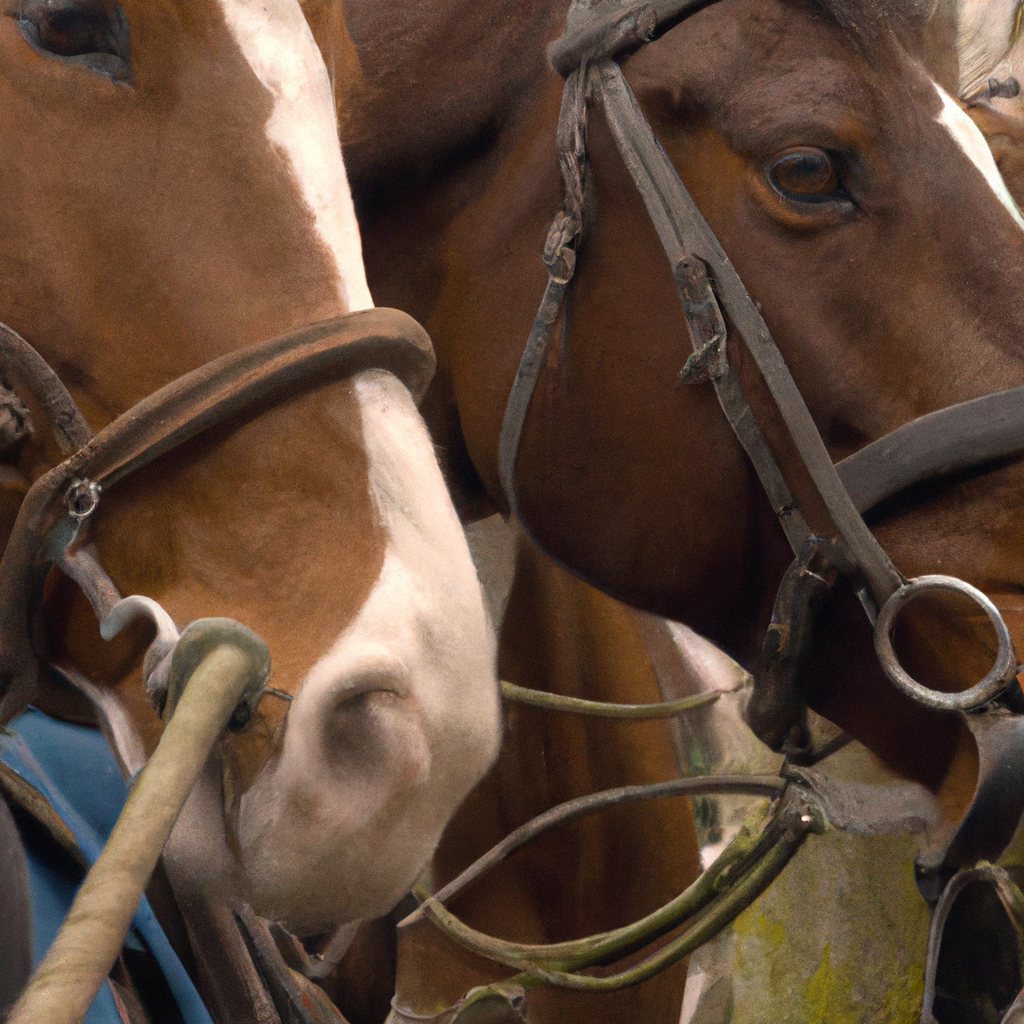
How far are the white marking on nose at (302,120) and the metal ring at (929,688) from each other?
16.3 inches

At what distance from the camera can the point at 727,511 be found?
0.89 meters

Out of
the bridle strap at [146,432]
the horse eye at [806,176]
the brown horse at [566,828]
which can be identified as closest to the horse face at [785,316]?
the horse eye at [806,176]

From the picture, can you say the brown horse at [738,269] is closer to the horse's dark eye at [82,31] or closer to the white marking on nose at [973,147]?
the white marking on nose at [973,147]

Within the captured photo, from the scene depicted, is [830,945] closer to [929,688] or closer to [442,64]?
[929,688]

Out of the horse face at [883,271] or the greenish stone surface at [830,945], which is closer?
the horse face at [883,271]

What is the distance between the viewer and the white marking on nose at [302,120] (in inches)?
24.4

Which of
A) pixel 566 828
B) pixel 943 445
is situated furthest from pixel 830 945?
pixel 943 445

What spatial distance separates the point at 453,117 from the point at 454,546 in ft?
1.73

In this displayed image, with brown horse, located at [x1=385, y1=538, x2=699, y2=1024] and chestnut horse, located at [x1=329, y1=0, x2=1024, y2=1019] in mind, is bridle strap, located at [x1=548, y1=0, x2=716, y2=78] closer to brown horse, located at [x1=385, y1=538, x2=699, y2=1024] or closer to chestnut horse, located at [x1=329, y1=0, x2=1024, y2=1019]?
chestnut horse, located at [x1=329, y1=0, x2=1024, y2=1019]

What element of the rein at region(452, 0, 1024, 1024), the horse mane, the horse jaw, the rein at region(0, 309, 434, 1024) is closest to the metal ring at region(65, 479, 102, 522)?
the rein at region(0, 309, 434, 1024)

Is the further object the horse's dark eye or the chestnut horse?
the chestnut horse

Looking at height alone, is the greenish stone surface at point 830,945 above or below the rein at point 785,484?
below

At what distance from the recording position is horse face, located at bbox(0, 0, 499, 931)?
51 cm

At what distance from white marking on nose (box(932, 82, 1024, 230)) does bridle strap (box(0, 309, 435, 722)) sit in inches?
19.2
